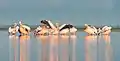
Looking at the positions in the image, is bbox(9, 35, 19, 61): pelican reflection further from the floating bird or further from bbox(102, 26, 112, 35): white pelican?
bbox(102, 26, 112, 35): white pelican

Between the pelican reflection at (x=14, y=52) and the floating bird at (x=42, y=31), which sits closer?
the pelican reflection at (x=14, y=52)

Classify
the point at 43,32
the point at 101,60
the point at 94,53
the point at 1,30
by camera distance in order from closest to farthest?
the point at 101,60 < the point at 94,53 < the point at 43,32 < the point at 1,30

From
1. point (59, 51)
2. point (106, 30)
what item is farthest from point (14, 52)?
point (106, 30)

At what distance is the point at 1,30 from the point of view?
448 centimetres

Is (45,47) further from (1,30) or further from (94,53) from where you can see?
(1,30)

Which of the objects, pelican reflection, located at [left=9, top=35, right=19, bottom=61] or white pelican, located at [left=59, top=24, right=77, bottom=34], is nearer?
pelican reflection, located at [left=9, top=35, right=19, bottom=61]

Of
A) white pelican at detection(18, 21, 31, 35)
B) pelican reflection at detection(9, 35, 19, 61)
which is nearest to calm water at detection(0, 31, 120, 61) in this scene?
pelican reflection at detection(9, 35, 19, 61)

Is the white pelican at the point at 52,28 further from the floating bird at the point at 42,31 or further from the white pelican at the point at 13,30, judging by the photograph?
the white pelican at the point at 13,30

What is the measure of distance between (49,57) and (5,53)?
384mm

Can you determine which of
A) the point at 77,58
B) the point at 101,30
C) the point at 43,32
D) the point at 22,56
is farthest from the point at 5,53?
the point at 101,30

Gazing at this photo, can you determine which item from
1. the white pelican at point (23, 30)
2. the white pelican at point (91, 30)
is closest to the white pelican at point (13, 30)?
the white pelican at point (23, 30)

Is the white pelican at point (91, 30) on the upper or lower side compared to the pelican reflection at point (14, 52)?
upper

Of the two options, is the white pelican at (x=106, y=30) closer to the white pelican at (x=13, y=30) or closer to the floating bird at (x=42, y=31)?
the floating bird at (x=42, y=31)

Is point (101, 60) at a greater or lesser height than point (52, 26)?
lesser
